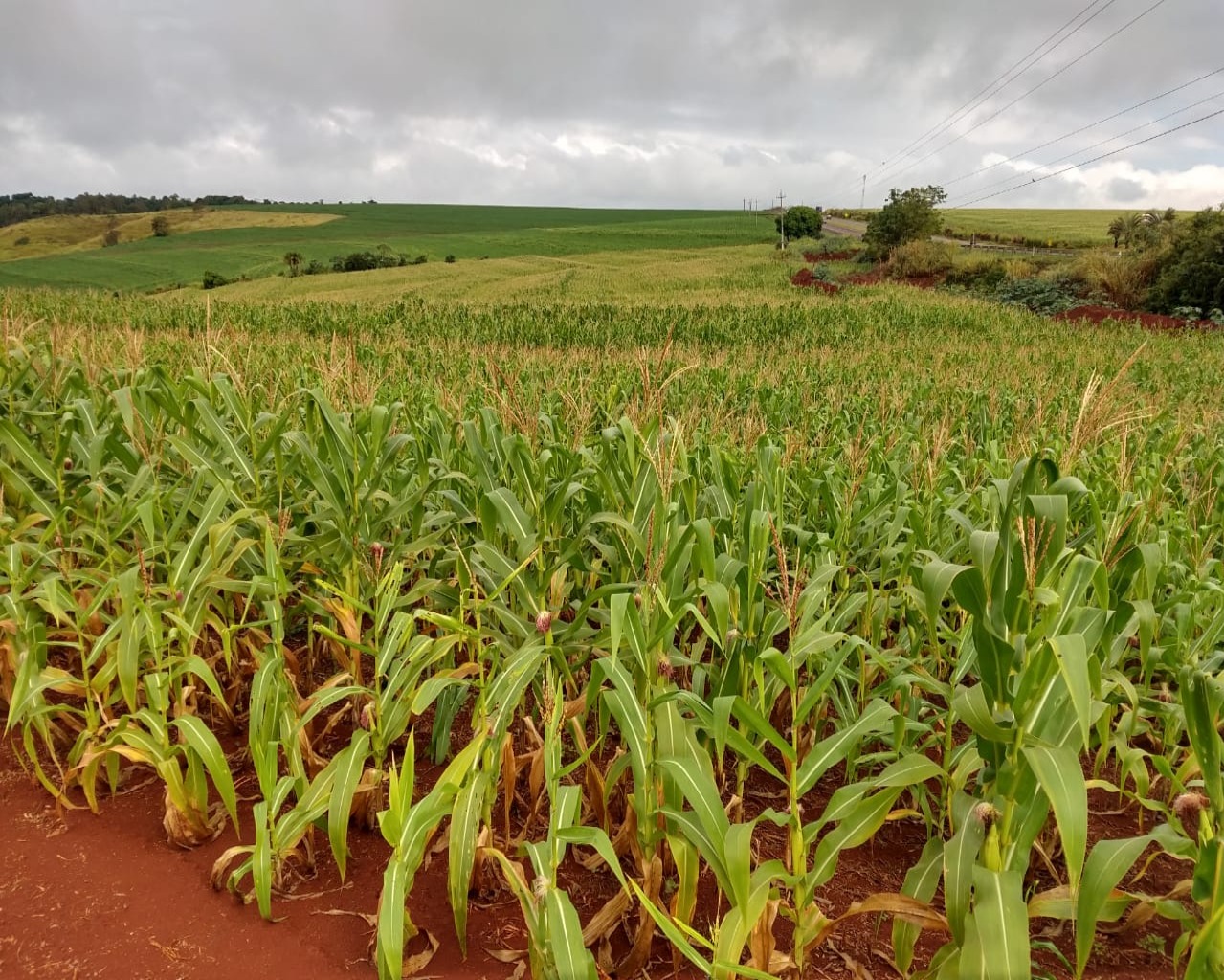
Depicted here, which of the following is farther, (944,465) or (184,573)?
(944,465)

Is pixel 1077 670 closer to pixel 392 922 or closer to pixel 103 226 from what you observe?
pixel 392 922

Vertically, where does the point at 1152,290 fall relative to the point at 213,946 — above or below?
above

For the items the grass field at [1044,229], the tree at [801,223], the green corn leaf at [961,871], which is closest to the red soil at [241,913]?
the green corn leaf at [961,871]

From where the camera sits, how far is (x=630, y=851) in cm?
221

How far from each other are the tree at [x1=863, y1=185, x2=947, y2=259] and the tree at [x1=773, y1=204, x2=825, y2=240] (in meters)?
23.0

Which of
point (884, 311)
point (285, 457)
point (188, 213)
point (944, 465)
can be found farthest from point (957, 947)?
point (188, 213)

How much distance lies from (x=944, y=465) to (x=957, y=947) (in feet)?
11.7

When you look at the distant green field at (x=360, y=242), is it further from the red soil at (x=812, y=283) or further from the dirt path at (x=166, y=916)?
the dirt path at (x=166, y=916)

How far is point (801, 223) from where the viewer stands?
66.6 meters

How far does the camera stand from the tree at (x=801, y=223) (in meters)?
66.6

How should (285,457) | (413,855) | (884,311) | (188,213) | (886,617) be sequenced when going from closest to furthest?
(413,855) → (886,617) → (285,457) → (884,311) → (188,213)

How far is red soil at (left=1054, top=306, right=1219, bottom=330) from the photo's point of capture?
19688 mm

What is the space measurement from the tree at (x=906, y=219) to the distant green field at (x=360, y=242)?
23934mm

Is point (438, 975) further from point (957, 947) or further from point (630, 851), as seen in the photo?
point (957, 947)
